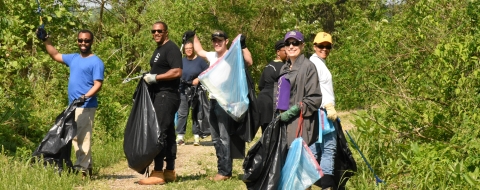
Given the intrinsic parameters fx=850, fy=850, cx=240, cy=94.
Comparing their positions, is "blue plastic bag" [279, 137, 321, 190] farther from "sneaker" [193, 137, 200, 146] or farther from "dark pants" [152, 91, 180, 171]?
"sneaker" [193, 137, 200, 146]

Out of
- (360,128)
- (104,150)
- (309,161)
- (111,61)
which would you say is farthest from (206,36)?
(309,161)

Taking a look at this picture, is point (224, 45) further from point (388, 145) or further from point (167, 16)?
point (167, 16)

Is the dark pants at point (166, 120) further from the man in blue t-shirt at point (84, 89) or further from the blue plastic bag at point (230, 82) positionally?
the man in blue t-shirt at point (84, 89)

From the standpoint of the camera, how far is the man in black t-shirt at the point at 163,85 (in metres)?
8.64

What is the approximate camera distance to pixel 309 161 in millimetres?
6809

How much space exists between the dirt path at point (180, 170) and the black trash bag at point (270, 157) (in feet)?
6.29

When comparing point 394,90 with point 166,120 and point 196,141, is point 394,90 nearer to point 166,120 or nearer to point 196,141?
point 166,120

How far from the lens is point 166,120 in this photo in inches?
343

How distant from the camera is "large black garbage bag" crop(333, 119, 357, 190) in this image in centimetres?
765

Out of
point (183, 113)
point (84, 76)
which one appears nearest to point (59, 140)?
point (84, 76)

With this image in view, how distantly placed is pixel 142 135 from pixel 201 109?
14.8 feet

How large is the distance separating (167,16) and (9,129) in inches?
338

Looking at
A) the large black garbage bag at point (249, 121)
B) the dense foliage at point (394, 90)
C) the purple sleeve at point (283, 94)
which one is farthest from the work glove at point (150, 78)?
the purple sleeve at point (283, 94)

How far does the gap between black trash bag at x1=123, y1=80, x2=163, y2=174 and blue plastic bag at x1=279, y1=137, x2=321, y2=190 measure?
2075 millimetres
